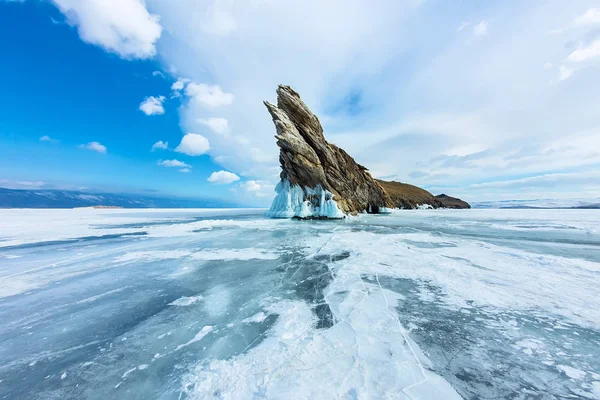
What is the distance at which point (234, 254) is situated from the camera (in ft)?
33.9

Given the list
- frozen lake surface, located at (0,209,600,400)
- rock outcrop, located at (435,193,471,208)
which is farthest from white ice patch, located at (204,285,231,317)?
rock outcrop, located at (435,193,471,208)

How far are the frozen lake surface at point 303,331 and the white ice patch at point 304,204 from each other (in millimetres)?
23042

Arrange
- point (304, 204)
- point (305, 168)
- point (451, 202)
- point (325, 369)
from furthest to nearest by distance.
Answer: point (451, 202) < point (304, 204) < point (305, 168) < point (325, 369)

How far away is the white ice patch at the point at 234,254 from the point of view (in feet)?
31.5

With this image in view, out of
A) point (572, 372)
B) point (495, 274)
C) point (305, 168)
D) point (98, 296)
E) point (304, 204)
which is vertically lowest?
point (98, 296)

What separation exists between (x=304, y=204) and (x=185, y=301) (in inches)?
1049

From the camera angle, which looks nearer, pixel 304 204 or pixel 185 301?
pixel 185 301

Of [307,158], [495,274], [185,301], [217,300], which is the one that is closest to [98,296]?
[185,301]

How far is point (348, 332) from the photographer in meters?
3.95

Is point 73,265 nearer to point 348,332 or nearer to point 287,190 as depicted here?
point 348,332

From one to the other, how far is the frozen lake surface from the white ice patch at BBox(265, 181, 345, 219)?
23.0 meters

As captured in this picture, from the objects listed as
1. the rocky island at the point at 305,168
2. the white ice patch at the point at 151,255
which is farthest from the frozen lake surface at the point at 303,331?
the rocky island at the point at 305,168

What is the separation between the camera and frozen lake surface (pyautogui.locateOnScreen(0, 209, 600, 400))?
2818mm

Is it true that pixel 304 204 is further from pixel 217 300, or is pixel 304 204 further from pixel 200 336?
pixel 200 336
